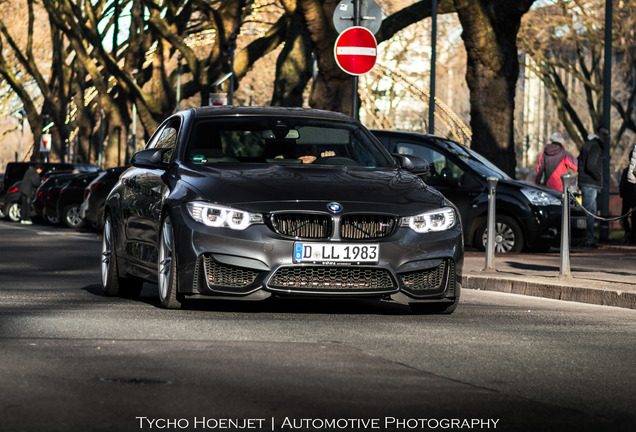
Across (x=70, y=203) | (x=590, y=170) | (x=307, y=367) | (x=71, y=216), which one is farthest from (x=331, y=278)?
(x=70, y=203)

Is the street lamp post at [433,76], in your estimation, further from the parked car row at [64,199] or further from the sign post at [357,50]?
the sign post at [357,50]

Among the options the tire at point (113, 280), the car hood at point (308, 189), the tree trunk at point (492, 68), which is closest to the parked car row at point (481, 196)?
the tree trunk at point (492, 68)

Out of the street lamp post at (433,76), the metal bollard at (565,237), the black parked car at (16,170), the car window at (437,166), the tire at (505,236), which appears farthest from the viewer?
the black parked car at (16,170)

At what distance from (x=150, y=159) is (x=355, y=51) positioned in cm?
726

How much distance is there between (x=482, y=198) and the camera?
19031 millimetres

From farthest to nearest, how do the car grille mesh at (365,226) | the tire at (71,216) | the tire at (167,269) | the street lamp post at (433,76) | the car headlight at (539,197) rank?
the tire at (71,216)
the street lamp post at (433,76)
the car headlight at (539,197)
the tire at (167,269)
the car grille mesh at (365,226)

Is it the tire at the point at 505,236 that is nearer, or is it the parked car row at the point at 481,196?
the parked car row at the point at 481,196

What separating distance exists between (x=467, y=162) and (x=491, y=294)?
597 centimetres

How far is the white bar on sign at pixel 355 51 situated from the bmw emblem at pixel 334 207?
8175mm

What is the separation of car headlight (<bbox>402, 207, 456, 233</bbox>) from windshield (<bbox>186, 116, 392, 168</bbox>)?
3.49 ft

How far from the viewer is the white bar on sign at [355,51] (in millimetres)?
17656

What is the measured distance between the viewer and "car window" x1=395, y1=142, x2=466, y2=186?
19.0 metres

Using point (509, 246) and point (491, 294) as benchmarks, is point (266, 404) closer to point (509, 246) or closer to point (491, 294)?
point (491, 294)

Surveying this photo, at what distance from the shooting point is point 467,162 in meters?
19.2
